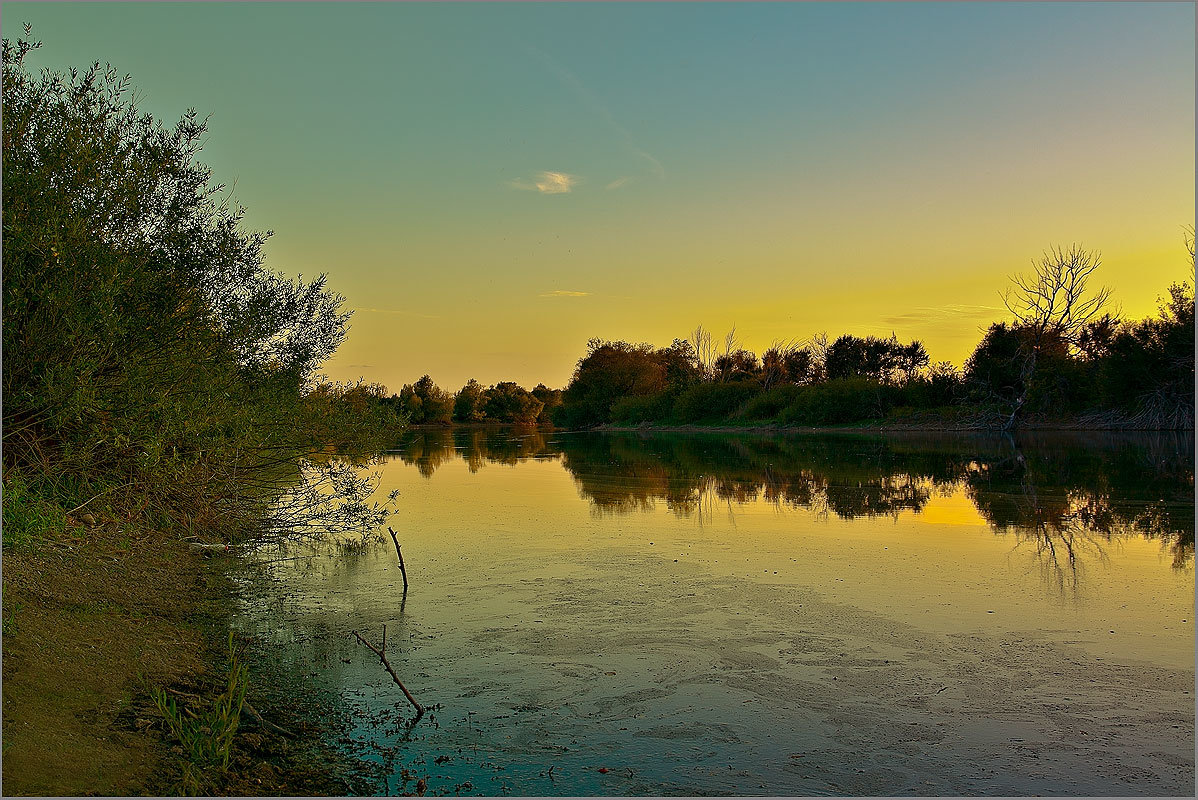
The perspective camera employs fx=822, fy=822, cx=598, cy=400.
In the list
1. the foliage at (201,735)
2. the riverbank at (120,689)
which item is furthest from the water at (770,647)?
A: the foliage at (201,735)

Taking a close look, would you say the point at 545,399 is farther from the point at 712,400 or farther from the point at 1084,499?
the point at 1084,499

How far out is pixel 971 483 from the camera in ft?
59.6

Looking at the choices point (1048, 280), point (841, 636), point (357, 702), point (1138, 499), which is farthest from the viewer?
point (1048, 280)

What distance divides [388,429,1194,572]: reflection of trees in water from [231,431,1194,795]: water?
0.20 m

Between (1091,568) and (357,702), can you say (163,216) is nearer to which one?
(357,702)

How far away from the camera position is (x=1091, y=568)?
9.20 meters

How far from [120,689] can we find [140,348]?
4463 millimetres

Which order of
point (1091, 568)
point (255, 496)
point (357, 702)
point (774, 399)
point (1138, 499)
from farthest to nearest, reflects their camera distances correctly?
point (774, 399), point (1138, 499), point (255, 496), point (1091, 568), point (357, 702)

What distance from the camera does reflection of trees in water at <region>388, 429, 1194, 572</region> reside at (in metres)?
11.8

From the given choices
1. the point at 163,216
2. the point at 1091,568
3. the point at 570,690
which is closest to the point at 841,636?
the point at 570,690

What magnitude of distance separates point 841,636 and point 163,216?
8.52 meters

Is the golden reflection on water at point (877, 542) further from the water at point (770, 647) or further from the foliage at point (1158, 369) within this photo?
the foliage at point (1158, 369)

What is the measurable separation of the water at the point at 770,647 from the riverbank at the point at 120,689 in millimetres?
338

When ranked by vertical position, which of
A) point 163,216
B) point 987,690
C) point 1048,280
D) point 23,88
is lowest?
point 987,690
